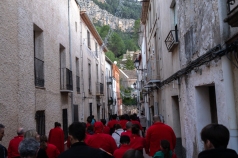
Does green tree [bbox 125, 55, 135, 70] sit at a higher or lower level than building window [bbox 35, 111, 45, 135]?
higher

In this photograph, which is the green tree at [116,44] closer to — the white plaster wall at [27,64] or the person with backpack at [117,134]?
the white plaster wall at [27,64]

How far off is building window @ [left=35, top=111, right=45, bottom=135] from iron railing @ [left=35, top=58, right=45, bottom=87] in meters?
0.96

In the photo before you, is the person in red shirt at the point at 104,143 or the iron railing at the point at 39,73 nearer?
the person in red shirt at the point at 104,143

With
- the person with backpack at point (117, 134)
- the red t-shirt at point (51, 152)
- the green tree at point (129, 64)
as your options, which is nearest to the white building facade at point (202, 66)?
the person with backpack at point (117, 134)

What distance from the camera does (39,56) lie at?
10.6 m

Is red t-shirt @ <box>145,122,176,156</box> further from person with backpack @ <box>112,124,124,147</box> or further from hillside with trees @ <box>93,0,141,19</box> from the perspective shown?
hillside with trees @ <box>93,0,141,19</box>

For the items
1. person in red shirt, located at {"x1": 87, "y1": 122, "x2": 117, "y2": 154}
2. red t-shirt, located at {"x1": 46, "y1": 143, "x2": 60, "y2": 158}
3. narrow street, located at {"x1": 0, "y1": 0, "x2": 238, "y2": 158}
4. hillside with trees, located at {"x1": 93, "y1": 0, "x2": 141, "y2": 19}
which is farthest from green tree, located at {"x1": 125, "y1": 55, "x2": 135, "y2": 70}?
red t-shirt, located at {"x1": 46, "y1": 143, "x2": 60, "y2": 158}

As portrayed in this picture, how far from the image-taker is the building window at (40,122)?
9.86 meters

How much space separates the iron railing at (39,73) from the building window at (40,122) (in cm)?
96

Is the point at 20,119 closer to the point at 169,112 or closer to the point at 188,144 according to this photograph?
the point at 188,144

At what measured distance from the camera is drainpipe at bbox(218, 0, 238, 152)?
4891 mm

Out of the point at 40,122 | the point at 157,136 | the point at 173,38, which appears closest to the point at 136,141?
the point at 157,136

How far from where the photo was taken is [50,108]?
11156mm

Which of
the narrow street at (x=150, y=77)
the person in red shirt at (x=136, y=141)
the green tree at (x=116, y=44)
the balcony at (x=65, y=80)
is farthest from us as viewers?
the green tree at (x=116, y=44)
